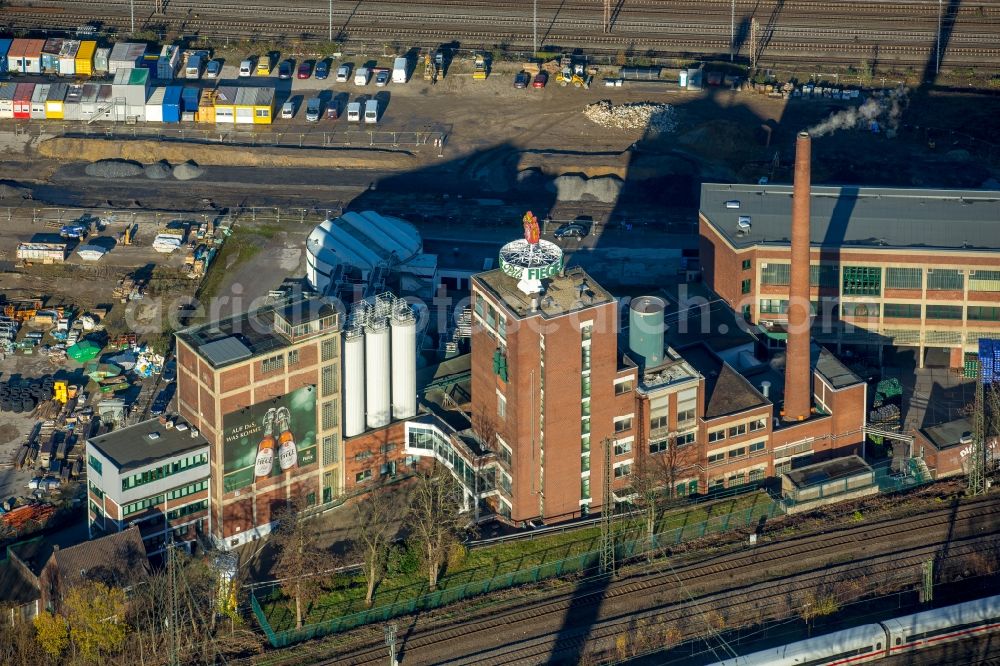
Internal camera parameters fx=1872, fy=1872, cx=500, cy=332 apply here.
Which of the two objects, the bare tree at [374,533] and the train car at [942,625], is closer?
the train car at [942,625]

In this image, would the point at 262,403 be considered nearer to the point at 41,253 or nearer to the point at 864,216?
the point at 41,253

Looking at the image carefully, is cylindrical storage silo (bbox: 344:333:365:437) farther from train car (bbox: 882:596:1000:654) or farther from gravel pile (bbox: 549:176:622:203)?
gravel pile (bbox: 549:176:622:203)

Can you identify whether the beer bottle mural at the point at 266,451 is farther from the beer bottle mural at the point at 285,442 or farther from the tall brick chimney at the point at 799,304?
the tall brick chimney at the point at 799,304

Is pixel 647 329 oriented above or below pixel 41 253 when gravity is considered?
above

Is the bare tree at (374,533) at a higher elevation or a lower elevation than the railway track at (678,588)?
higher

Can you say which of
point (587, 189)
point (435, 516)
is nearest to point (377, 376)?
point (435, 516)

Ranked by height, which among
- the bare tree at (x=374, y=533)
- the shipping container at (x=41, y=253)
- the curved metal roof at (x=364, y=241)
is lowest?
the bare tree at (x=374, y=533)

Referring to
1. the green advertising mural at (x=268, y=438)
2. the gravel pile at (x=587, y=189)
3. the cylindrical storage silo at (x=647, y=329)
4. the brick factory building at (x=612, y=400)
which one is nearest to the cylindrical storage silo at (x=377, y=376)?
the green advertising mural at (x=268, y=438)

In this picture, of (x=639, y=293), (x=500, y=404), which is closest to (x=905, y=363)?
(x=639, y=293)
